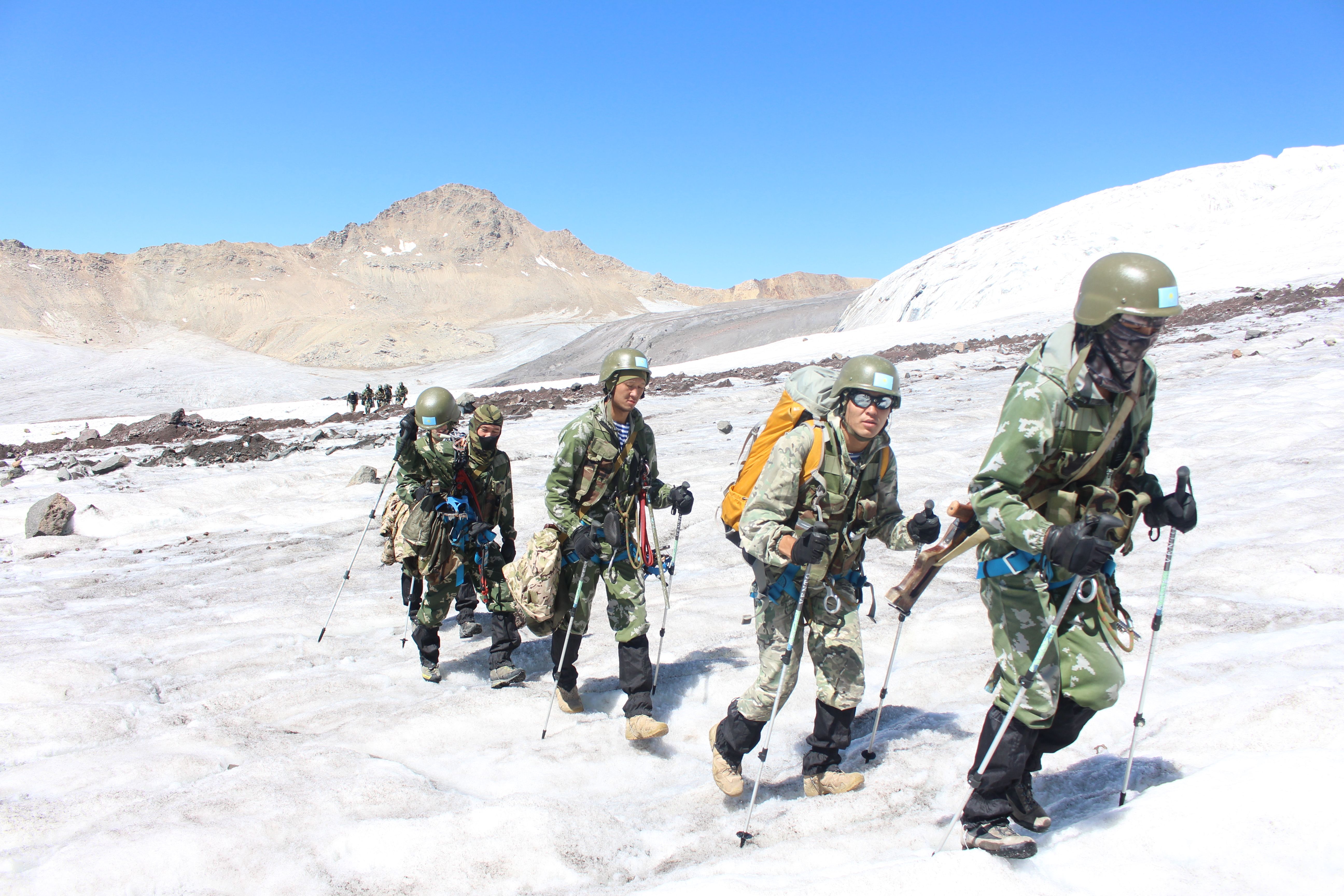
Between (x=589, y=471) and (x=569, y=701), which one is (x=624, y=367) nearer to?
(x=589, y=471)

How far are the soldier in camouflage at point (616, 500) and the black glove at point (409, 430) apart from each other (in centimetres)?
153

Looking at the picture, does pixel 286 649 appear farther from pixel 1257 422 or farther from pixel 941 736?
pixel 1257 422

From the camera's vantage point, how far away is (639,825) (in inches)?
153

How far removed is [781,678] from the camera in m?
3.65

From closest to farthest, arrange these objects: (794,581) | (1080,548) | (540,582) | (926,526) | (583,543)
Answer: (1080,548) < (926,526) < (794,581) < (583,543) < (540,582)

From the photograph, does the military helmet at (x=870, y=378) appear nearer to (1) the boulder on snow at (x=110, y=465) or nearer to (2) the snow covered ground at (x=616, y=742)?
(2) the snow covered ground at (x=616, y=742)

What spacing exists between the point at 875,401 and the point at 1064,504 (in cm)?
90

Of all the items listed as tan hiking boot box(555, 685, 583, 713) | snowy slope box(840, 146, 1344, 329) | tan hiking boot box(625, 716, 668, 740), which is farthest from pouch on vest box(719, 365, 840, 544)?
snowy slope box(840, 146, 1344, 329)

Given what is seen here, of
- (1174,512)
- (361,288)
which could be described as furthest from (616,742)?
(361,288)

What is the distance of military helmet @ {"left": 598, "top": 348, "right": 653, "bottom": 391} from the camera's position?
477cm

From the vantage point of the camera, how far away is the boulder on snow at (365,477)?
12828 millimetres

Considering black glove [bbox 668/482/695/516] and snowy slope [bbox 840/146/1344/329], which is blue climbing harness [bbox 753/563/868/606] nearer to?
black glove [bbox 668/482/695/516]

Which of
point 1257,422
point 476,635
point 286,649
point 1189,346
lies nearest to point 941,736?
point 476,635

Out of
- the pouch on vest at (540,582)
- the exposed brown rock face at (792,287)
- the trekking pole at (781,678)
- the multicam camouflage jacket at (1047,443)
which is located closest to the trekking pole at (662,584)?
the pouch on vest at (540,582)
